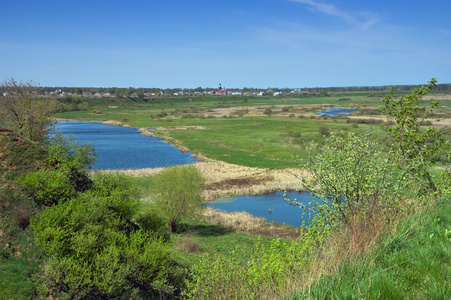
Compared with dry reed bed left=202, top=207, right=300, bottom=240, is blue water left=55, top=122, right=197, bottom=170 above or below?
above

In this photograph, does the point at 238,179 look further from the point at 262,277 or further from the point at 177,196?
the point at 262,277

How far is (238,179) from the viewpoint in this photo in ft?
201

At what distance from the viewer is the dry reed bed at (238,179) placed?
54.9m

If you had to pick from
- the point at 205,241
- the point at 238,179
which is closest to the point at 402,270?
the point at 205,241

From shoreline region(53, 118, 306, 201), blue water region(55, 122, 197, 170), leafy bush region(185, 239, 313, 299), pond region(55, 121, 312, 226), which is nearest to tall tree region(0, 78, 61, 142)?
pond region(55, 121, 312, 226)

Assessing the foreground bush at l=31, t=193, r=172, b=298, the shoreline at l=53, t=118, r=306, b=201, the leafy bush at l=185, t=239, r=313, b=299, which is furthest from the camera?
the shoreline at l=53, t=118, r=306, b=201

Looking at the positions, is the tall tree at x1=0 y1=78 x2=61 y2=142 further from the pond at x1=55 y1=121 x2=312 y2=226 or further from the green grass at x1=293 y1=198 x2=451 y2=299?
the green grass at x1=293 y1=198 x2=451 y2=299

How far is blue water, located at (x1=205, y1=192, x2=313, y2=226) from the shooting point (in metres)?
44.8

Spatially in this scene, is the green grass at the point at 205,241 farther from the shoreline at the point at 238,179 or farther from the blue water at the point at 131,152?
the blue water at the point at 131,152

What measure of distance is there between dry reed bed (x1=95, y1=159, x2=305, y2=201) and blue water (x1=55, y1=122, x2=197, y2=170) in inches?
286

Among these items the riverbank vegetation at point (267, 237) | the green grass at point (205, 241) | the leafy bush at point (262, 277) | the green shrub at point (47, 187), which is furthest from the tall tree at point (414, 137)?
the green shrub at point (47, 187)

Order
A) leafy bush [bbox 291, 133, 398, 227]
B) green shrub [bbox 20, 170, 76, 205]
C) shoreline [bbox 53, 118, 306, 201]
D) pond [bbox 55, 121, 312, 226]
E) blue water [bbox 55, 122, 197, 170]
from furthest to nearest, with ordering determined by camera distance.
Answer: blue water [bbox 55, 122, 197, 170], shoreline [bbox 53, 118, 306, 201], pond [bbox 55, 121, 312, 226], green shrub [bbox 20, 170, 76, 205], leafy bush [bbox 291, 133, 398, 227]

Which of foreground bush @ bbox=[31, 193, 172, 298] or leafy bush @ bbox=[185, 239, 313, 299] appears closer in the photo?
leafy bush @ bbox=[185, 239, 313, 299]

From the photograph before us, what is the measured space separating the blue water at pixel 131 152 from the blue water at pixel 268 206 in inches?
499
